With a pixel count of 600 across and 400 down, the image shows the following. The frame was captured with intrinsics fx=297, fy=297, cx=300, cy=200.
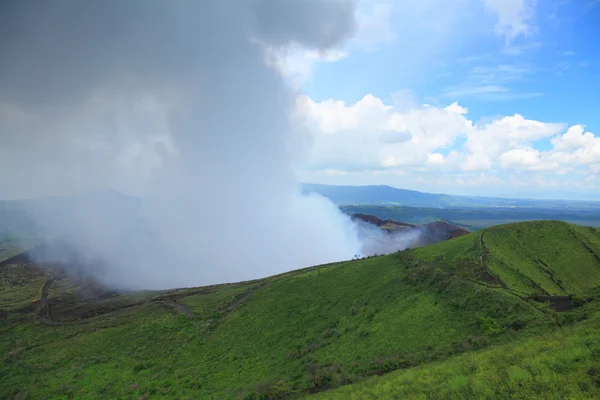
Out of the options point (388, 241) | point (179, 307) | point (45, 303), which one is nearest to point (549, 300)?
point (179, 307)

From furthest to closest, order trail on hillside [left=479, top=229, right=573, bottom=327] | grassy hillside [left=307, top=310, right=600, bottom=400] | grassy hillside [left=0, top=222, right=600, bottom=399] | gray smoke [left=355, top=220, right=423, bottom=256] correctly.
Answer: gray smoke [left=355, top=220, right=423, bottom=256]
grassy hillside [left=0, top=222, right=600, bottom=399]
trail on hillside [left=479, top=229, right=573, bottom=327]
grassy hillside [left=307, top=310, right=600, bottom=400]

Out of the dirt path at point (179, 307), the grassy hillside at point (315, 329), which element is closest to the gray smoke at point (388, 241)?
the grassy hillside at point (315, 329)

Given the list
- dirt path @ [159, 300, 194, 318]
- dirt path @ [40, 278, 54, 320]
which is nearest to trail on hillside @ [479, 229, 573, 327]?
dirt path @ [159, 300, 194, 318]

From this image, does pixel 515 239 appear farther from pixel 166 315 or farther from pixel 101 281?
pixel 101 281

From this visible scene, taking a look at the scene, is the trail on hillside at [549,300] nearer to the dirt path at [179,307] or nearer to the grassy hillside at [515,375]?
the grassy hillside at [515,375]

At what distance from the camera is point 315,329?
4338 centimetres

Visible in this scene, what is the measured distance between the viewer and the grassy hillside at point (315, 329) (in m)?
29.2

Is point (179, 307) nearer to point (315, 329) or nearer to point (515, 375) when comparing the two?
point (315, 329)

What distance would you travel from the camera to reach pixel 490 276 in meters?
39.8

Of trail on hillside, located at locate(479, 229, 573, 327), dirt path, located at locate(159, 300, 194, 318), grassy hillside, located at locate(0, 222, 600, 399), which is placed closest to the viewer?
trail on hillside, located at locate(479, 229, 573, 327)

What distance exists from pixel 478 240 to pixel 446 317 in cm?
2315

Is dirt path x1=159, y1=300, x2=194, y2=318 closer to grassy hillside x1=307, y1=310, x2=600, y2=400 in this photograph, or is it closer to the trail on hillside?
grassy hillside x1=307, y1=310, x2=600, y2=400

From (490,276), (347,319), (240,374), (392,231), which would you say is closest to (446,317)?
(490,276)

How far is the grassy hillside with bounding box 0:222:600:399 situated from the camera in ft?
95.9
